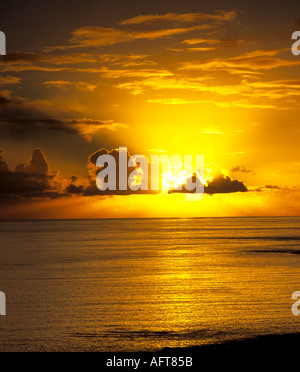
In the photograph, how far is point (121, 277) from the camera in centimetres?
6028

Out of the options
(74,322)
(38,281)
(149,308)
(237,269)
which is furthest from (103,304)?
(237,269)

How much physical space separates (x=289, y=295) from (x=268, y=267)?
90.0 feet

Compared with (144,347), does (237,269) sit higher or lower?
higher

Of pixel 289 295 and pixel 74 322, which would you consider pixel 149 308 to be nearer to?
pixel 74 322

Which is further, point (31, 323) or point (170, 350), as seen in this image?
point (31, 323)

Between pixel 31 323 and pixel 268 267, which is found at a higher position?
pixel 268 267

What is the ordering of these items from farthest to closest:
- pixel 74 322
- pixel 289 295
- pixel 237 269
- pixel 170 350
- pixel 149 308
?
pixel 237 269 → pixel 289 295 → pixel 149 308 → pixel 74 322 → pixel 170 350

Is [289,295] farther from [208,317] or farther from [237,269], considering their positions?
[237,269]

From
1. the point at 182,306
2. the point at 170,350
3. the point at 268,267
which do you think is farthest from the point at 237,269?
the point at 170,350

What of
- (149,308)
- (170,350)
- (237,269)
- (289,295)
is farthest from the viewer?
(237,269)

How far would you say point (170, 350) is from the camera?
23.9m

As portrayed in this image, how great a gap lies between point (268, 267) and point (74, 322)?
42.3 metres
